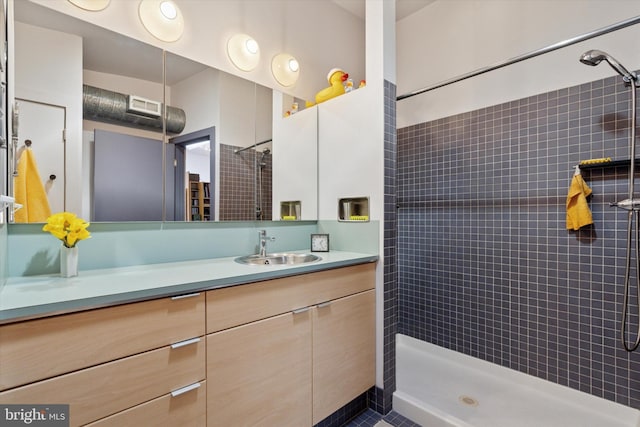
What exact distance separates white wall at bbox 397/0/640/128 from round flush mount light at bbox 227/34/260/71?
4.39 ft

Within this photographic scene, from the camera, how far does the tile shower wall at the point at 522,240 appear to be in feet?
5.53

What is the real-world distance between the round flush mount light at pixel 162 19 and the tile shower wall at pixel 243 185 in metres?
0.63

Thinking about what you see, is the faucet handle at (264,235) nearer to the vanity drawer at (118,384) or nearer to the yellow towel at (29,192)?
the vanity drawer at (118,384)

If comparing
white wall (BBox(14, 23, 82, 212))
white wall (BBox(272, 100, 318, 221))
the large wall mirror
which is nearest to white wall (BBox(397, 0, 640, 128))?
white wall (BBox(272, 100, 318, 221))

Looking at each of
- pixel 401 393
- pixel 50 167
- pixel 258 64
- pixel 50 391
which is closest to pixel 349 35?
pixel 258 64

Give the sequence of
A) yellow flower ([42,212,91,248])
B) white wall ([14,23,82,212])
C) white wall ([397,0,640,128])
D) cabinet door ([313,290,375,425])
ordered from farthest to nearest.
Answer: white wall ([397,0,640,128]) → cabinet door ([313,290,375,425]) → white wall ([14,23,82,212]) → yellow flower ([42,212,91,248])

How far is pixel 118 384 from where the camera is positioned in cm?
89

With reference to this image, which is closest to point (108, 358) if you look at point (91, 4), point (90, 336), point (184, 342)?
point (90, 336)

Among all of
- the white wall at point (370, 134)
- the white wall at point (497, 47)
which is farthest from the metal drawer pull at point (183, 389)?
the white wall at point (497, 47)

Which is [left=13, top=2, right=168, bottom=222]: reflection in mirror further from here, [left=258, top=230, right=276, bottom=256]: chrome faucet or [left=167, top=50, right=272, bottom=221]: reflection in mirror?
[left=258, top=230, right=276, bottom=256]: chrome faucet

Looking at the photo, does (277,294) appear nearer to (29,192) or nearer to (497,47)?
(29,192)

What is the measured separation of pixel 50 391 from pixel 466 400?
6.55 ft

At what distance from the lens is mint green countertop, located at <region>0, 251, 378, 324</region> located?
31.0 inches

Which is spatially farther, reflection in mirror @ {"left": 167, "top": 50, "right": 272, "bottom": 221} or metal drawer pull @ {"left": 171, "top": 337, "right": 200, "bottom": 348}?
reflection in mirror @ {"left": 167, "top": 50, "right": 272, "bottom": 221}
